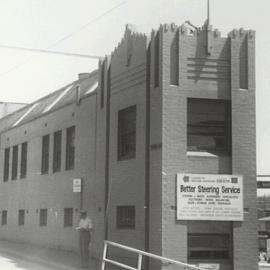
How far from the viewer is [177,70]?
15922mm

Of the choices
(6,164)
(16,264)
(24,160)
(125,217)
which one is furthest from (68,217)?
(6,164)

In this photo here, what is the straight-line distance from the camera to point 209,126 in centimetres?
1620

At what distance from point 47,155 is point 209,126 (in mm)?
10975

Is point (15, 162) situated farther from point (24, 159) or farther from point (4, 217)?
point (4, 217)

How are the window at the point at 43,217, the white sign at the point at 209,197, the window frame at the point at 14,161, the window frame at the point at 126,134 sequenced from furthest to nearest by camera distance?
1. the window frame at the point at 14,161
2. the window at the point at 43,217
3. the window frame at the point at 126,134
4. the white sign at the point at 209,197

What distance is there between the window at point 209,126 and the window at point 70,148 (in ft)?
25.3

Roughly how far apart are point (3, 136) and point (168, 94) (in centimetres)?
1820

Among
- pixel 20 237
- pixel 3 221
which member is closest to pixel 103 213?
pixel 20 237

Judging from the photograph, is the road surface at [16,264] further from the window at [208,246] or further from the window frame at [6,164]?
the window frame at [6,164]

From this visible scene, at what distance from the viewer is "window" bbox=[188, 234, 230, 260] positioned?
614 inches

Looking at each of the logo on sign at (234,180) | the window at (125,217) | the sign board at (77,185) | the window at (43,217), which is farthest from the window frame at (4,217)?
Result: the logo on sign at (234,180)

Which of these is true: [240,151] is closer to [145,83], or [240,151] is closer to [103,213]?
[145,83]

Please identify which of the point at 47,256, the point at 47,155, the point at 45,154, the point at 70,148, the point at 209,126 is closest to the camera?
the point at 209,126

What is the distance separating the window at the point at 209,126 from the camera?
16.1 meters
